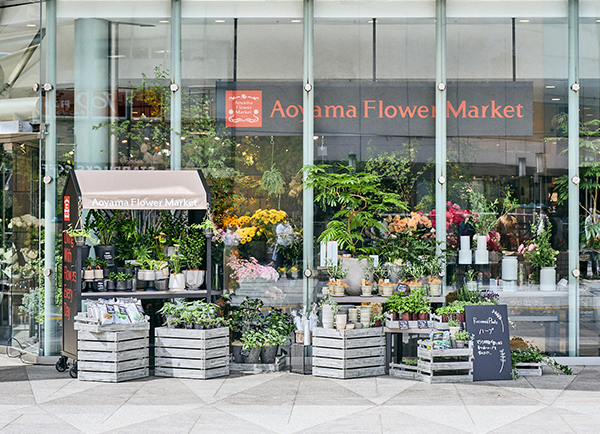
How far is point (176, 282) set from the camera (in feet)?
23.0

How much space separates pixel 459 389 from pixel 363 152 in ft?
9.54

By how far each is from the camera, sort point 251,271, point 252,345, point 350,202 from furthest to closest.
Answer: point 251,271
point 350,202
point 252,345

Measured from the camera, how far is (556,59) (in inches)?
301

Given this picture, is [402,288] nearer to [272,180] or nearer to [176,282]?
[272,180]

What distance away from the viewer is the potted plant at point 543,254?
763cm

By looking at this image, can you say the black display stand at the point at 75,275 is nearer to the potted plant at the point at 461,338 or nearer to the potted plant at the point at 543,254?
the potted plant at the point at 461,338

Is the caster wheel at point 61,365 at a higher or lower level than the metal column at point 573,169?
lower

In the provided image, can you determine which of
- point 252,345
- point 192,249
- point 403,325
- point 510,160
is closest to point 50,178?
point 192,249

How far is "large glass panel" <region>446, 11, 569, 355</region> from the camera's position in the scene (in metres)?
7.62

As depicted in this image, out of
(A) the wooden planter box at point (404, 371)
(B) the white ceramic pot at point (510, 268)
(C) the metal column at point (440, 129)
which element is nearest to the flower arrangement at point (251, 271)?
(A) the wooden planter box at point (404, 371)

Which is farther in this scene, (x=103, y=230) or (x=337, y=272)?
(x=103, y=230)

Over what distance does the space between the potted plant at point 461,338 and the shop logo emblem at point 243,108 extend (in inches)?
128

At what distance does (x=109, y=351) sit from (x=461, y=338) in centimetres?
349

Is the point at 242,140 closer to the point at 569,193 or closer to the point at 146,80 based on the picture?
Result: the point at 146,80
